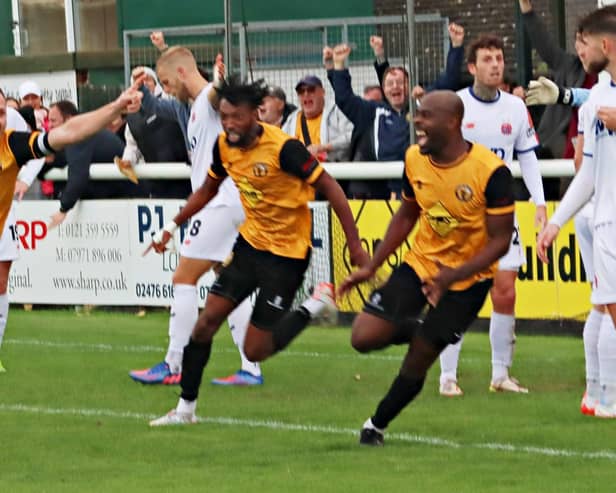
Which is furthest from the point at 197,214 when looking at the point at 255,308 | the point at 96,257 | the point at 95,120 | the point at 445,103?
the point at 96,257

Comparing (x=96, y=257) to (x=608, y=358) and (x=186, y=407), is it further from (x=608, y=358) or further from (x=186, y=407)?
(x=608, y=358)

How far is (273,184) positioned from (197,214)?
5.57ft

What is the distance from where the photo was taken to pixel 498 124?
35.9 feet

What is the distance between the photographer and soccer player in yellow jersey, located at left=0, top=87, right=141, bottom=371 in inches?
346

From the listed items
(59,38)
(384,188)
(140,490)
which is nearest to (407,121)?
(384,188)

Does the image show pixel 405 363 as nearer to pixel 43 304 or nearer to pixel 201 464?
pixel 201 464

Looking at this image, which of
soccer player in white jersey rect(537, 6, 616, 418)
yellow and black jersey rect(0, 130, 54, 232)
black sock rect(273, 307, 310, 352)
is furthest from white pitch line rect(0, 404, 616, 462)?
yellow and black jersey rect(0, 130, 54, 232)

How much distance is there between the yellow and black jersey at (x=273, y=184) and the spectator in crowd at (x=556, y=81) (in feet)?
10.7

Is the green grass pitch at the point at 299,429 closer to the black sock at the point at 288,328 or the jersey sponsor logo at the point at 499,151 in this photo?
the black sock at the point at 288,328

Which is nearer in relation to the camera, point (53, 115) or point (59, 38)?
point (53, 115)

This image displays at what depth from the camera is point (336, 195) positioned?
9.48 meters

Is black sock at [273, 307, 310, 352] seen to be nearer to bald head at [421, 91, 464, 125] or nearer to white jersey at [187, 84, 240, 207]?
white jersey at [187, 84, 240, 207]

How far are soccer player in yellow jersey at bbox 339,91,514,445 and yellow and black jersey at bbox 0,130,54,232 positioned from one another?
2.15 meters

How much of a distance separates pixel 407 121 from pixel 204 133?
3938mm
